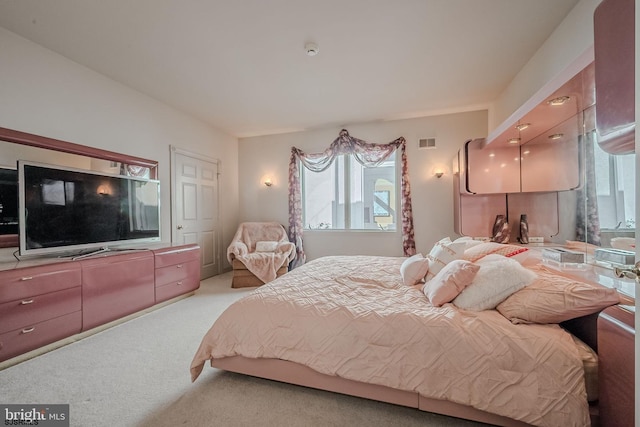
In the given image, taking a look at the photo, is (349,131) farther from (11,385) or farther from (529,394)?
(11,385)

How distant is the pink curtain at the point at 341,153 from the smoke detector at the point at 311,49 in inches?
79.7

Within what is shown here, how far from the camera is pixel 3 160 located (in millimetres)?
2098

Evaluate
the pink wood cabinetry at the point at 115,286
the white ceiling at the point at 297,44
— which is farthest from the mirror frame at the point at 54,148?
the white ceiling at the point at 297,44

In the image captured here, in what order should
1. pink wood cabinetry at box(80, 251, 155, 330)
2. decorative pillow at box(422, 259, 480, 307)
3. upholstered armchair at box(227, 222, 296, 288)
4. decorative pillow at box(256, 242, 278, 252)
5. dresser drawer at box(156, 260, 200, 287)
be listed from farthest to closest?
decorative pillow at box(256, 242, 278, 252) → upholstered armchair at box(227, 222, 296, 288) → dresser drawer at box(156, 260, 200, 287) → pink wood cabinetry at box(80, 251, 155, 330) → decorative pillow at box(422, 259, 480, 307)

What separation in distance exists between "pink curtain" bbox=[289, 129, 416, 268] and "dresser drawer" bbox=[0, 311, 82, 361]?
9.48 ft

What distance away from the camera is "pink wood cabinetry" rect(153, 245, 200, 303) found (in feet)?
9.65

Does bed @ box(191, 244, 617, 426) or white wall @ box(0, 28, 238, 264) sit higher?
white wall @ box(0, 28, 238, 264)

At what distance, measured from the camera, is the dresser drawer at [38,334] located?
181cm

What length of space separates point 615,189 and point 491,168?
1.76 m

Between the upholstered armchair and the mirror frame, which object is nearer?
the mirror frame

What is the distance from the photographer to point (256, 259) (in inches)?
148

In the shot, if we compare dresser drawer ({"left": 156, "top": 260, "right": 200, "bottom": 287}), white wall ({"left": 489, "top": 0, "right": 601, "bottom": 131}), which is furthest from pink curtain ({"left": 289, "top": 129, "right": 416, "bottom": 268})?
dresser drawer ({"left": 156, "top": 260, "right": 200, "bottom": 287})

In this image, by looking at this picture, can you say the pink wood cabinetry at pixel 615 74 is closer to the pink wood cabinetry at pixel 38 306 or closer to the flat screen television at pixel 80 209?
the pink wood cabinetry at pixel 38 306

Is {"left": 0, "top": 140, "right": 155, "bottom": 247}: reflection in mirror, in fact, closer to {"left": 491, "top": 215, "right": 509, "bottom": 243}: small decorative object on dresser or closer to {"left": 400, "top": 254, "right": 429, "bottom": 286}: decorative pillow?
{"left": 400, "top": 254, "right": 429, "bottom": 286}: decorative pillow
